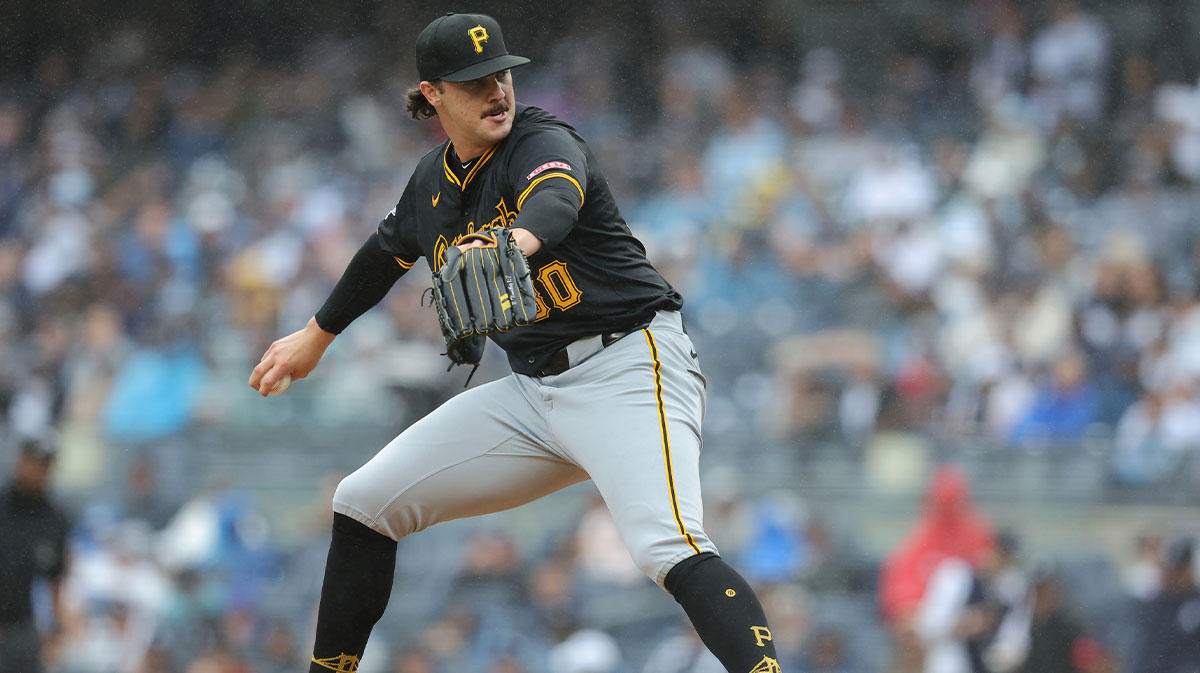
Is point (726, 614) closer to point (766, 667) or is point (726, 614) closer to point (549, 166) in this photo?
point (766, 667)

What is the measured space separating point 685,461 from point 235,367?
15.2ft

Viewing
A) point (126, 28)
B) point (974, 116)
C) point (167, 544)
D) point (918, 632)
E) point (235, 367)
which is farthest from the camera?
point (126, 28)

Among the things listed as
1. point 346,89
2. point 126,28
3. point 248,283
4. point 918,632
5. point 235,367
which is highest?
point 126,28

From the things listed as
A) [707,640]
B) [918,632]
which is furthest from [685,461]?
[918,632]

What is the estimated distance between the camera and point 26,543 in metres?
4.80

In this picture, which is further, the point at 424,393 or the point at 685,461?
the point at 424,393

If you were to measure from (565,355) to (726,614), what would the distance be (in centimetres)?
59

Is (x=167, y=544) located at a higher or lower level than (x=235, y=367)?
lower

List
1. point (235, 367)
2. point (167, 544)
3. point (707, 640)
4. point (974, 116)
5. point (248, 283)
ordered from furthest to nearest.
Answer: point (974, 116), point (248, 283), point (235, 367), point (167, 544), point (707, 640)

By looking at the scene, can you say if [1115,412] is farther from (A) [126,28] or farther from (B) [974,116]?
(A) [126,28]

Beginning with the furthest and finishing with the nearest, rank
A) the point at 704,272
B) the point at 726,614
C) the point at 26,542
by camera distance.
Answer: the point at 704,272 < the point at 26,542 < the point at 726,614

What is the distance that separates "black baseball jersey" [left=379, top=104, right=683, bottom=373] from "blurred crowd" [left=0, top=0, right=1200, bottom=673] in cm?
302

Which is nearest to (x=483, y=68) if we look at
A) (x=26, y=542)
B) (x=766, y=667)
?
(x=766, y=667)

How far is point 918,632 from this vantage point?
212 inches
